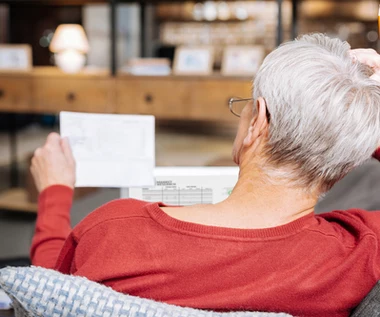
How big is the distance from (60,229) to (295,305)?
0.50 meters

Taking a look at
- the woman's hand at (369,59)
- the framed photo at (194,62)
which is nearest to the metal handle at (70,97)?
the framed photo at (194,62)

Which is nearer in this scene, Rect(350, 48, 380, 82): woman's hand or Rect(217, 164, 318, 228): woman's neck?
Rect(217, 164, 318, 228): woman's neck

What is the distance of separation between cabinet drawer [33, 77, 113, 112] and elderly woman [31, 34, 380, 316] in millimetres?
2811

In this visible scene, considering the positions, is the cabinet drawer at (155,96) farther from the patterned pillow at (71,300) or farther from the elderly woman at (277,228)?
the patterned pillow at (71,300)

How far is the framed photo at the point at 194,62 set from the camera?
3.65 metres

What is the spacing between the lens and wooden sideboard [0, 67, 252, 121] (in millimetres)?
3504

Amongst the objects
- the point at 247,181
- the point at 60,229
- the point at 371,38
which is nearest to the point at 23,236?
the point at 60,229

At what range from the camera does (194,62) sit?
12.0 feet

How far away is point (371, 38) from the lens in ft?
17.7

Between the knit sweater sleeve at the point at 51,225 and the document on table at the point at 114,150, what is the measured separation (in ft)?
0.29

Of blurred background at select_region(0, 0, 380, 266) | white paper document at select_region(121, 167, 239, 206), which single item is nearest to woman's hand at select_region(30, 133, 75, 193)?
white paper document at select_region(121, 167, 239, 206)

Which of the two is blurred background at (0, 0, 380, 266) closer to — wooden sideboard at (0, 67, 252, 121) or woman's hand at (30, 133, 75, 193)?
wooden sideboard at (0, 67, 252, 121)

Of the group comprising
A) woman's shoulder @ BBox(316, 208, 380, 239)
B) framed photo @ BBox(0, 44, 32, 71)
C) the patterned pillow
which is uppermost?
woman's shoulder @ BBox(316, 208, 380, 239)

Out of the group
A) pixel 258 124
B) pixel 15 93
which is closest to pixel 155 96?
pixel 15 93
